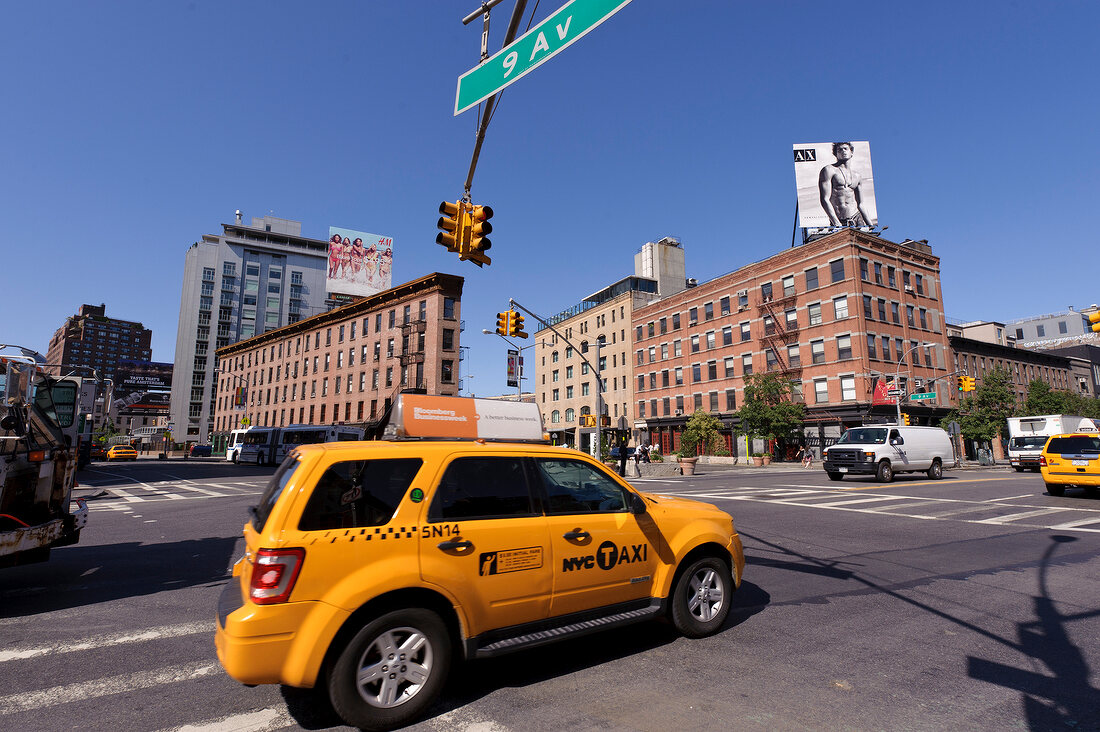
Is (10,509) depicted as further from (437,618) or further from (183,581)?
(437,618)

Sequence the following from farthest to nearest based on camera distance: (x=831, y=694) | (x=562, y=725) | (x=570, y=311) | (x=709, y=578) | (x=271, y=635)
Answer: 1. (x=570, y=311)
2. (x=709, y=578)
3. (x=831, y=694)
4. (x=562, y=725)
5. (x=271, y=635)

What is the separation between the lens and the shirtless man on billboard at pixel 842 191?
145 feet

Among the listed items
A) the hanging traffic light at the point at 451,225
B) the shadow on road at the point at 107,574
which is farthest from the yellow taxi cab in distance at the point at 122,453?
the hanging traffic light at the point at 451,225

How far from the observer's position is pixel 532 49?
6332 mm

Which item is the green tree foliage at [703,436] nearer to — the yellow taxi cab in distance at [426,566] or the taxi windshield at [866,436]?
the taxi windshield at [866,436]

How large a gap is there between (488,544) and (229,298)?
10989cm

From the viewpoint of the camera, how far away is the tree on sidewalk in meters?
41.9

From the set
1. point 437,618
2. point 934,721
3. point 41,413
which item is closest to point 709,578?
point 934,721

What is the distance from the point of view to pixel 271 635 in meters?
3.14

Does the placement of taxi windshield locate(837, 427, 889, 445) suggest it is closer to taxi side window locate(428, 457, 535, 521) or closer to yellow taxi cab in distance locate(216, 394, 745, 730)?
yellow taxi cab in distance locate(216, 394, 745, 730)

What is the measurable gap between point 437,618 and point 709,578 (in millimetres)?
2654

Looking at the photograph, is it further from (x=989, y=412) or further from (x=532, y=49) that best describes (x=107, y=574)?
(x=989, y=412)

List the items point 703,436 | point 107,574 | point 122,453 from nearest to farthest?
point 107,574 < point 703,436 < point 122,453

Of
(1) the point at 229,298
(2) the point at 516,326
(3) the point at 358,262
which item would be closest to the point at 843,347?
(2) the point at 516,326
